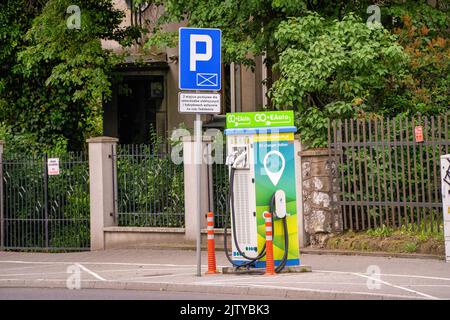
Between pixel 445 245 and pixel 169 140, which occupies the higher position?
pixel 169 140

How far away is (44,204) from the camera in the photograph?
20.9m

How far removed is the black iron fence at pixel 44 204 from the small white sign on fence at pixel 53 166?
0.46 feet

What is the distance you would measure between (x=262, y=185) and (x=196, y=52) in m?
2.13

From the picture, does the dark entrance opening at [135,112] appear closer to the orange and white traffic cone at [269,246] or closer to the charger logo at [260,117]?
the charger logo at [260,117]

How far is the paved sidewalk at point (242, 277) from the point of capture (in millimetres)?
12509

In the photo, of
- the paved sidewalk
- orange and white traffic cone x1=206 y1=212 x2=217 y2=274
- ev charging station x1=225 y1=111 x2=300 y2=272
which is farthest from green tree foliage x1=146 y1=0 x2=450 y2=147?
orange and white traffic cone x1=206 y1=212 x2=217 y2=274

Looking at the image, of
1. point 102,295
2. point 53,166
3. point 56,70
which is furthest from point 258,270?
point 56,70

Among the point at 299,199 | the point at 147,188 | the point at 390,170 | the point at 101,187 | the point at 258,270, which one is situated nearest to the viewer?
the point at 258,270

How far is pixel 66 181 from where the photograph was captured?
819 inches

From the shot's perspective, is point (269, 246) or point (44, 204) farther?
point (44, 204)

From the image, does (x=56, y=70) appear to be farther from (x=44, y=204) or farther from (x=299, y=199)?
(x=299, y=199)

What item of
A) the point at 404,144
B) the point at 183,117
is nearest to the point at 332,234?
the point at 404,144
